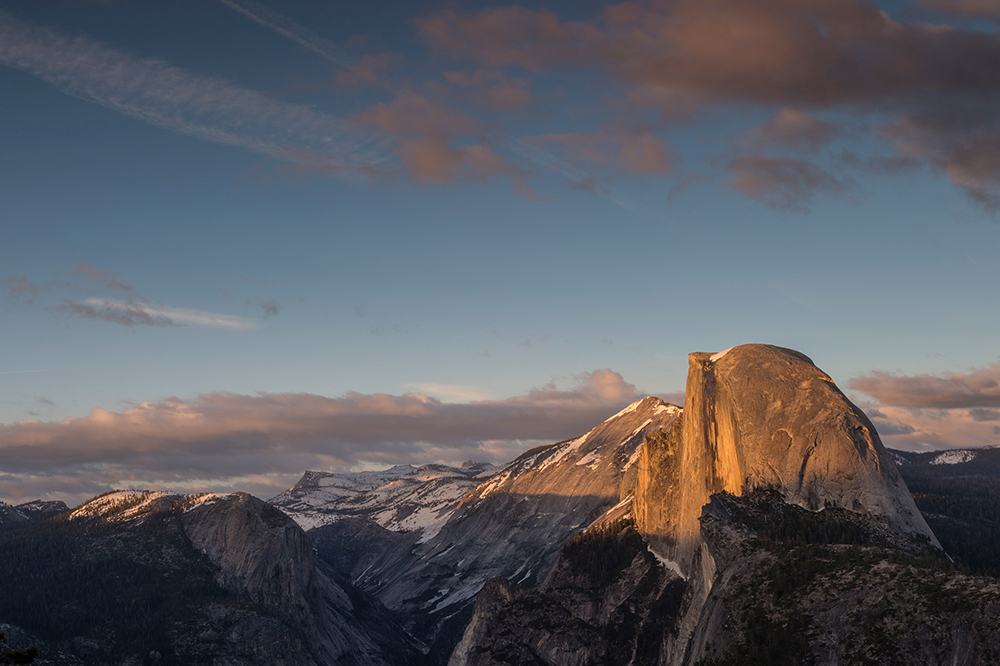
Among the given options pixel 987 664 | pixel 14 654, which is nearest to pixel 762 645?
pixel 987 664

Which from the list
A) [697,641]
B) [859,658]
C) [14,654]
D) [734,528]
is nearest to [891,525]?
[734,528]

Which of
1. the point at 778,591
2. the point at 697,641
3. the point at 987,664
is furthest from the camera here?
the point at 697,641

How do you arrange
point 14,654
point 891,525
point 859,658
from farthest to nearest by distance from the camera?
point 891,525 < point 859,658 < point 14,654

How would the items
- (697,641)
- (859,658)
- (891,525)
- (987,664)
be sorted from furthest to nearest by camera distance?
(891,525) < (697,641) < (859,658) < (987,664)

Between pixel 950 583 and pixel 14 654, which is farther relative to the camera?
pixel 950 583

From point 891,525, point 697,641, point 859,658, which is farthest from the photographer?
point 891,525

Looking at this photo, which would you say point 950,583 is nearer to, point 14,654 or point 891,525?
point 891,525

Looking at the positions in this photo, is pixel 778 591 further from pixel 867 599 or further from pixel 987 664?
pixel 987 664

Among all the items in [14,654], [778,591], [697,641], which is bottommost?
[697,641]

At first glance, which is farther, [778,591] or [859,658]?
[778,591]

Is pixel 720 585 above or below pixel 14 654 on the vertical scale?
below
